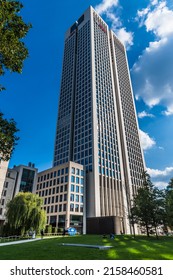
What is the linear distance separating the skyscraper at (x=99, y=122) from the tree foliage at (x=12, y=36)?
52.9 meters

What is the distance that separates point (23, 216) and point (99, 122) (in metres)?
61.3

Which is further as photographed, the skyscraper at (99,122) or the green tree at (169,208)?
the skyscraper at (99,122)

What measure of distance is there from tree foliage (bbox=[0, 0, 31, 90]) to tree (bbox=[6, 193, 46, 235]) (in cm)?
2807

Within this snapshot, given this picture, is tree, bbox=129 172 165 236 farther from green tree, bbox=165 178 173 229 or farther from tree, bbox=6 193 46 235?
tree, bbox=6 193 46 235

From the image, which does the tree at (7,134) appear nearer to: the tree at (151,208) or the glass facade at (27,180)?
the tree at (151,208)

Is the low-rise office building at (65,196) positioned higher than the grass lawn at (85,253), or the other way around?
the low-rise office building at (65,196)

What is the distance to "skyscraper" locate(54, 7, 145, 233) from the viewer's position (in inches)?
2943

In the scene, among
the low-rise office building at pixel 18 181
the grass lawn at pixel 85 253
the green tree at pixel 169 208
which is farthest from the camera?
the low-rise office building at pixel 18 181

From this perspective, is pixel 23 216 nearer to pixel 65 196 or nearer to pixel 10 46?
pixel 10 46

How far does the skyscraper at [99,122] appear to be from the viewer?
245 ft

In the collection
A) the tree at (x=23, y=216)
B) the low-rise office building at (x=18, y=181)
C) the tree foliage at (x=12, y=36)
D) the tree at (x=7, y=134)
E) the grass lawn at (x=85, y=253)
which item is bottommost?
the grass lawn at (x=85, y=253)

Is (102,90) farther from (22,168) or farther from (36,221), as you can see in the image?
(36,221)

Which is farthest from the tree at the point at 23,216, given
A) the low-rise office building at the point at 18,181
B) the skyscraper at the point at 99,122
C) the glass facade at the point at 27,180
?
the glass facade at the point at 27,180

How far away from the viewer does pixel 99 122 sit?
88438 mm
